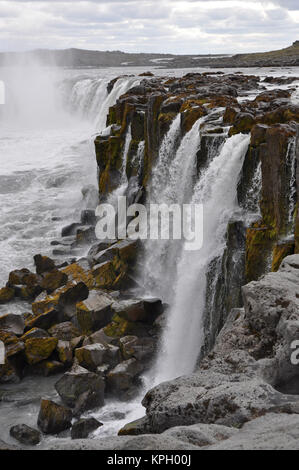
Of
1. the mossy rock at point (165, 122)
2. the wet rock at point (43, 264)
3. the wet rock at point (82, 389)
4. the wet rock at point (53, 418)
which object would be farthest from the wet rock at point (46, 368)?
the mossy rock at point (165, 122)

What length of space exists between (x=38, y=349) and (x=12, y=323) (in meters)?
1.91

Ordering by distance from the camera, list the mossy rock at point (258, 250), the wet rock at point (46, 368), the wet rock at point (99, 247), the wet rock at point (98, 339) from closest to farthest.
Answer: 1. the mossy rock at point (258, 250)
2. the wet rock at point (46, 368)
3. the wet rock at point (98, 339)
4. the wet rock at point (99, 247)

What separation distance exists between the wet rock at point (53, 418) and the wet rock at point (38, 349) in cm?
281

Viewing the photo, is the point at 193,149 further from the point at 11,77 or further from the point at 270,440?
the point at 11,77

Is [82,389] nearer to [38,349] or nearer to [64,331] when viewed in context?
[38,349]

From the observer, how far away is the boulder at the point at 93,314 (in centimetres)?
1689

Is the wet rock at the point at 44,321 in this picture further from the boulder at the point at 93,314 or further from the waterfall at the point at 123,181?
the waterfall at the point at 123,181

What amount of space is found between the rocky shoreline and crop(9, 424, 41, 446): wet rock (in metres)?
0.03

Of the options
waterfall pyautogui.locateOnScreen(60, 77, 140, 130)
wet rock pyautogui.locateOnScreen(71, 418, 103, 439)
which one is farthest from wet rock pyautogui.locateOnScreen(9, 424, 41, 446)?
waterfall pyautogui.locateOnScreen(60, 77, 140, 130)

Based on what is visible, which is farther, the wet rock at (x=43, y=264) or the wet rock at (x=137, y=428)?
the wet rock at (x=43, y=264)

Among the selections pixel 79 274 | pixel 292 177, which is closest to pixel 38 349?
pixel 79 274

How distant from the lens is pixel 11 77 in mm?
78938

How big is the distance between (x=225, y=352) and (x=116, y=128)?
20639 mm

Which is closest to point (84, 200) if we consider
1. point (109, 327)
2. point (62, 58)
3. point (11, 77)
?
point (109, 327)
